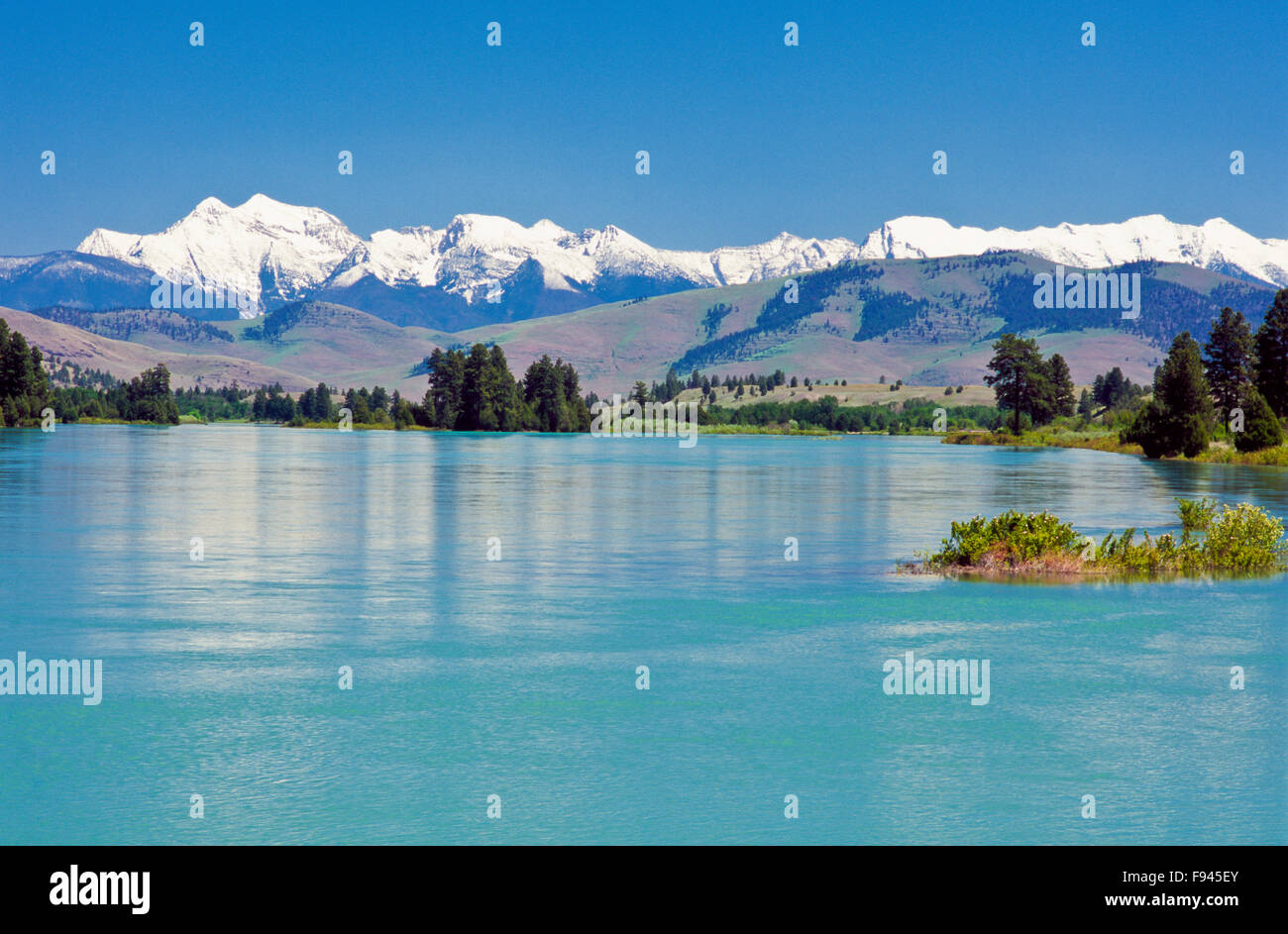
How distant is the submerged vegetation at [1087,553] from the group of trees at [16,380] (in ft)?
576

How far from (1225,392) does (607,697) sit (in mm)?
116097

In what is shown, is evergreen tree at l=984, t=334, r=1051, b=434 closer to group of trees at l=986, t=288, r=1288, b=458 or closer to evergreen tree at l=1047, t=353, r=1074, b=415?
evergreen tree at l=1047, t=353, r=1074, b=415

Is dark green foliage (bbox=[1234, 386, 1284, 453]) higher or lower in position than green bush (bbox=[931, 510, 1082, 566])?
higher

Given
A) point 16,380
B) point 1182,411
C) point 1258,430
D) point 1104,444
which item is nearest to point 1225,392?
point 1104,444

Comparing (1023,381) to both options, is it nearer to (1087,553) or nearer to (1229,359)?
(1229,359)

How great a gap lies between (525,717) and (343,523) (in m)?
27.5

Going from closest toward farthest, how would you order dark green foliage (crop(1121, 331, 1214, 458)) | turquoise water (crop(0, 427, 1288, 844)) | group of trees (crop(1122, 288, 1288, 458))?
turquoise water (crop(0, 427, 1288, 844))
group of trees (crop(1122, 288, 1288, 458))
dark green foliage (crop(1121, 331, 1214, 458))

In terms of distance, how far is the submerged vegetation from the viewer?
1277 inches

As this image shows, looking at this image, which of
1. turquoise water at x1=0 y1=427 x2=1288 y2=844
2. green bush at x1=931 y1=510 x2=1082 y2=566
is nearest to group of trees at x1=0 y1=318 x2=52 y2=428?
turquoise water at x1=0 y1=427 x2=1288 y2=844

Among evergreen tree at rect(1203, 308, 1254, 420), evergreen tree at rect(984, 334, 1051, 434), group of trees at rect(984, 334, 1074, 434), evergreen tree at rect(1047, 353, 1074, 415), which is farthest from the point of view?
evergreen tree at rect(1047, 353, 1074, 415)

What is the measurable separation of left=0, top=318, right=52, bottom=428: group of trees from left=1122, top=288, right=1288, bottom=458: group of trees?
148433 millimetres

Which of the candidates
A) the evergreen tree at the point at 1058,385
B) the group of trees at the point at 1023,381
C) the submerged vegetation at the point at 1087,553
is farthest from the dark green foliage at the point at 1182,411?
the submerged vegetation at the point at 1087,553
